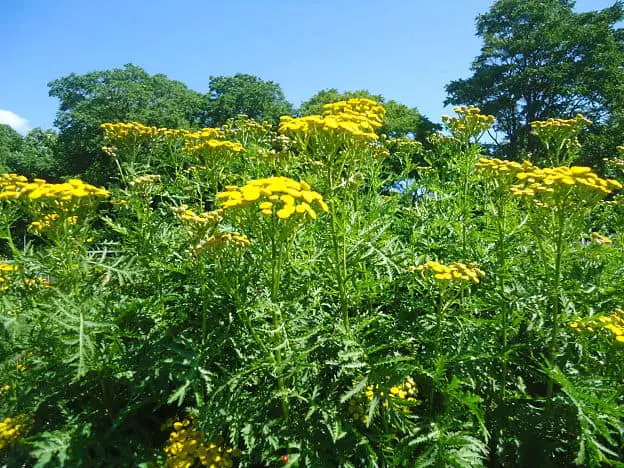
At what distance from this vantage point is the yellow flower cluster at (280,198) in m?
2.27

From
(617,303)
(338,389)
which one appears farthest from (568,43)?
(338,389)

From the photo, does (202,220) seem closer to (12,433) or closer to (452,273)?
(452,273)

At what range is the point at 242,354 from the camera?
2990 mm

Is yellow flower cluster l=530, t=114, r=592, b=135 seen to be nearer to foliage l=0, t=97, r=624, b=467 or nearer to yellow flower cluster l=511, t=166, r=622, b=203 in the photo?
foliage l=0, t=97, r=624, b=467

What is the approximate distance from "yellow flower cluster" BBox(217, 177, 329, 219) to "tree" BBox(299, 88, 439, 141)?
72.7 feet

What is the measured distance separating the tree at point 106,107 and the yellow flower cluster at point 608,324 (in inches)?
946

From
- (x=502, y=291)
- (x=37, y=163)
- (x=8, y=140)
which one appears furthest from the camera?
(x=8, y=140)

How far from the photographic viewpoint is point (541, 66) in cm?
2380

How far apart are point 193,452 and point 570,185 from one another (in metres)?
3.18

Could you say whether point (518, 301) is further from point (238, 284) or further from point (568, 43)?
point (568, 43)

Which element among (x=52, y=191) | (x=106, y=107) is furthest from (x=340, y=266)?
(x=106, y=107)

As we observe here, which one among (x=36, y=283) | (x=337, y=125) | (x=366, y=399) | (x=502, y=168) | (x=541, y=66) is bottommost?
(x=366, y=399)

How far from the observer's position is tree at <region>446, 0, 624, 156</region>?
22250mm

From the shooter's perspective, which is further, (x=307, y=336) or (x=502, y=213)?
(x=502, y=213)
